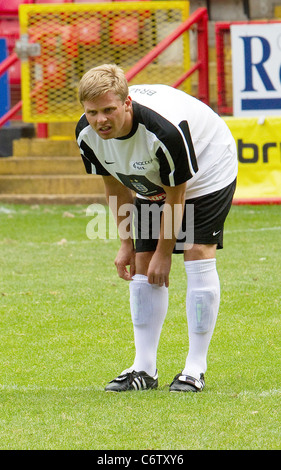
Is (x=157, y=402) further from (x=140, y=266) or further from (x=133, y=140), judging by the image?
(x=133, y=140)

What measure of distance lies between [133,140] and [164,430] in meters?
1.28

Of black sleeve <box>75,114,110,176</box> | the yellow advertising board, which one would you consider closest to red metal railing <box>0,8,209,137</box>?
the yellow advertising board

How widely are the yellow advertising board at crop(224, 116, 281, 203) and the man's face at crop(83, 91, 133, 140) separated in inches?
281

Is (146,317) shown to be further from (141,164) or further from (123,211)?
(141,164)

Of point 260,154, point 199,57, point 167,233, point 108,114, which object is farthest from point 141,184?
point 199,57

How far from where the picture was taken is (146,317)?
478 centimetres

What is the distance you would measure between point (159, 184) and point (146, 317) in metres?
0.70

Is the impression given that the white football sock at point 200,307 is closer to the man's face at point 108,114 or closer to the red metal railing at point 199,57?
the man's face at point 108,114

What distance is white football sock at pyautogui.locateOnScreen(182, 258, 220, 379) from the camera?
4629 mm

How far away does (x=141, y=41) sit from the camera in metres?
13.3

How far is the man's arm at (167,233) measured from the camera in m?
4.38

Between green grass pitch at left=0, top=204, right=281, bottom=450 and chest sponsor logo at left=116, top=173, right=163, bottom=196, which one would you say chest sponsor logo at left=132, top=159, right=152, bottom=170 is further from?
green grass pitch at left=0, top=204, right=281, bottom=450

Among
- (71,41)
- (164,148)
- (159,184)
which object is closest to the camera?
(164,148)

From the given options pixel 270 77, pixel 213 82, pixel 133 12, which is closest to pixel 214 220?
pixel 270 77
